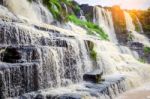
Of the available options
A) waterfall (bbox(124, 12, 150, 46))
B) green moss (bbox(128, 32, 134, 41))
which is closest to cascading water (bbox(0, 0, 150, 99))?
green moss (bbox(128, 32, 134, 41))

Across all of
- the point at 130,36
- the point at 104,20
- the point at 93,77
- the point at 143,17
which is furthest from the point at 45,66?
the point at 143,17

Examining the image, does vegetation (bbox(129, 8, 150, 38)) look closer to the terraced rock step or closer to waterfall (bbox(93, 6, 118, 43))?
waterfall (bbox(93, 6, 118, 43))

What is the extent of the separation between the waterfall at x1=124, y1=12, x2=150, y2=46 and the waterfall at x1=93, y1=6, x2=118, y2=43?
2.68 meters

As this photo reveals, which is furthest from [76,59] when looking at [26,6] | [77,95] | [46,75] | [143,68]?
[143,68]

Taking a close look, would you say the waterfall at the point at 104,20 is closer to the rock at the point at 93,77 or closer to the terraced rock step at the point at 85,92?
the terraced rock step at the point at 85,92

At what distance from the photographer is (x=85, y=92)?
45.0 ft

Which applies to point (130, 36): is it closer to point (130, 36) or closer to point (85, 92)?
point (130, 36)

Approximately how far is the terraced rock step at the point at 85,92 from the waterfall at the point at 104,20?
29.3 meters

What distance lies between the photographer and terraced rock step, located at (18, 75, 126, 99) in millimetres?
12266

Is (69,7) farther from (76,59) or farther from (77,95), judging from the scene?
(77,95)

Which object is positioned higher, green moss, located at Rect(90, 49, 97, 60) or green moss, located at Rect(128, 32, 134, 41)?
green moss, located at Rect(128, 32, 134, 41)

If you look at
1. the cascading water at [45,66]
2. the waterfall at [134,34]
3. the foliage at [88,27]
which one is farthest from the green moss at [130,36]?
the cascading water at [45,66]

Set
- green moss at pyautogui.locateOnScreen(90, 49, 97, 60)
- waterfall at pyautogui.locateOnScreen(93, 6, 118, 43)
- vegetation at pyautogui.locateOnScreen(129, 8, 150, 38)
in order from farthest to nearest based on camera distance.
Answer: vegetation at pyautogui.locateOnScreen(129, 8, 150, 38) → waterfall at pyautogui.locateOnScreen(93, 6, 118, 43) → green moss at pyautogui.locateOnScreen(90, 49, 97, 60)

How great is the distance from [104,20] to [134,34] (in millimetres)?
4950
